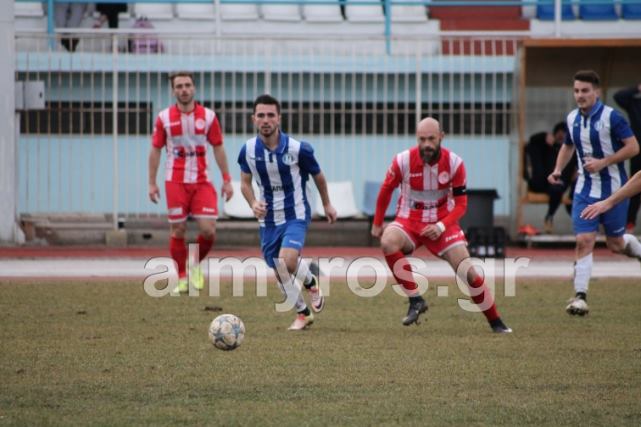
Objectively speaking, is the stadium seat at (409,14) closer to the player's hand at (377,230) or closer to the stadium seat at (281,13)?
the stadium seat at (281,13)

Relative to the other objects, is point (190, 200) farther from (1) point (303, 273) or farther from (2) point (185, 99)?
(1) point (303, 273)

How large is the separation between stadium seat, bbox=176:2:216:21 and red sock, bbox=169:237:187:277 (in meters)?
13.2

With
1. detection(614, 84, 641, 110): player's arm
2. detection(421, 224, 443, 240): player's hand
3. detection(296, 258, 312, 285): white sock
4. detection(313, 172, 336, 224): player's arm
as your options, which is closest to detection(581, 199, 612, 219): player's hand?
detection(421, 224, 443, 240): player's hand

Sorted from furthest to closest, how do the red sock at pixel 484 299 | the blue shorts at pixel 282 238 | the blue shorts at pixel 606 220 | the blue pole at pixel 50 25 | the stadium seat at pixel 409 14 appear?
the stadium seat at pixel 409 14 < the blue pole at pixel 50 25 < the blue shorts at pixel 606 220 < the blue shorts at pixel 282 238 < the red sock at pixel 484 299

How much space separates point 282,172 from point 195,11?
16.5 metres

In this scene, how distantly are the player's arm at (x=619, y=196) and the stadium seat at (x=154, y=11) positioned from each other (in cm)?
1784

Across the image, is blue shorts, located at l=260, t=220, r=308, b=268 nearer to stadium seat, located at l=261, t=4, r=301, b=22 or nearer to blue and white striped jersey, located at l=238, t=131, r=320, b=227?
blue and white striped jersey, located at l=238, t=131, r=320, b=227

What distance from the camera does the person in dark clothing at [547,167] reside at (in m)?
22.9

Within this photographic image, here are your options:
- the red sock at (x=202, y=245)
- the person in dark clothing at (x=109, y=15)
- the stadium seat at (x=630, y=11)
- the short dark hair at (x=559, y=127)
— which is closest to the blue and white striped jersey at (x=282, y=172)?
the red sock at (x=202, y=245)

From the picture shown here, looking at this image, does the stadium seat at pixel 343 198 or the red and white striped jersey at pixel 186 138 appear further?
the stadium seat at pixel 343 198

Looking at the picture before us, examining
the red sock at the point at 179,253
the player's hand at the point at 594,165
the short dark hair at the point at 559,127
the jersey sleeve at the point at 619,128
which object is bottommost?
the red sock at the point at 179,253

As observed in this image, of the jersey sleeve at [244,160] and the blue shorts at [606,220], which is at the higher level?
the jersey sleeve at [244,160]

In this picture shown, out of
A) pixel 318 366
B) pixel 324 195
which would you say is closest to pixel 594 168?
pixel 324 195

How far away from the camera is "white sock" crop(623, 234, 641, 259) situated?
12.6m
